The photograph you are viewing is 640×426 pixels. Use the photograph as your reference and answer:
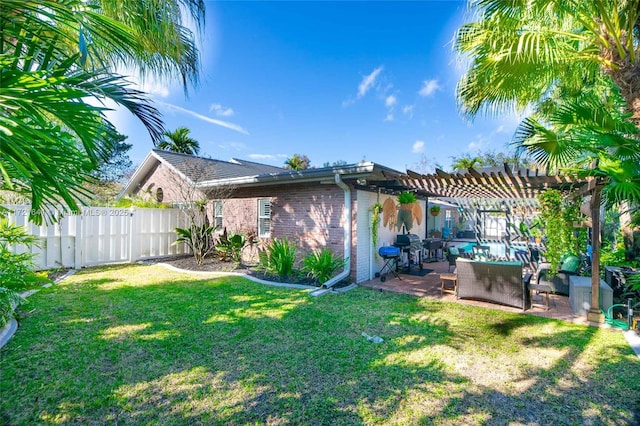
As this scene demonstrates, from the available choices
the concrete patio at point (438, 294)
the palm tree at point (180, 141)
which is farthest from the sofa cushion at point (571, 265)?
the palm tree at point (180, 141)

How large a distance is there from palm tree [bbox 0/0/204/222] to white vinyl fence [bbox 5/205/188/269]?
8052 millimetres

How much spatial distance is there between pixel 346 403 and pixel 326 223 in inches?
245

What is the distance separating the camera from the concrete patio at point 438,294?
20.5 feet

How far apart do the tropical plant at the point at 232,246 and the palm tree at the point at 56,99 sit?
748 cm

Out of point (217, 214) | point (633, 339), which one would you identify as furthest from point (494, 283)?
point (217, 214)

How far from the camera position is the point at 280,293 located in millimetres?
7551

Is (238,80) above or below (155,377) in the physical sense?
above

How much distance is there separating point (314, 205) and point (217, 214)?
224 inches

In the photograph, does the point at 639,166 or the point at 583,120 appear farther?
the point at 583,120

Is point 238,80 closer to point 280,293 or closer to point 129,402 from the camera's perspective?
point 280,293

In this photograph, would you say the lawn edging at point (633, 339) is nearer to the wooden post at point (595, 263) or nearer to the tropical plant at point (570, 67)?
the wooden post at point (595, 263)

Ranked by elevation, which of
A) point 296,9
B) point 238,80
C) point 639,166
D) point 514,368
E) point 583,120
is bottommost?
point 514,368

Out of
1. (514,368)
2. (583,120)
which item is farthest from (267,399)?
(583,120)

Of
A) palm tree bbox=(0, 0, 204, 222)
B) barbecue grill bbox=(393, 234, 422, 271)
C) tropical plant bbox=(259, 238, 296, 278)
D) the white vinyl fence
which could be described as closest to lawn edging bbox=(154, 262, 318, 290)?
tropical plant bbox=(259, 238, 296, 278)
